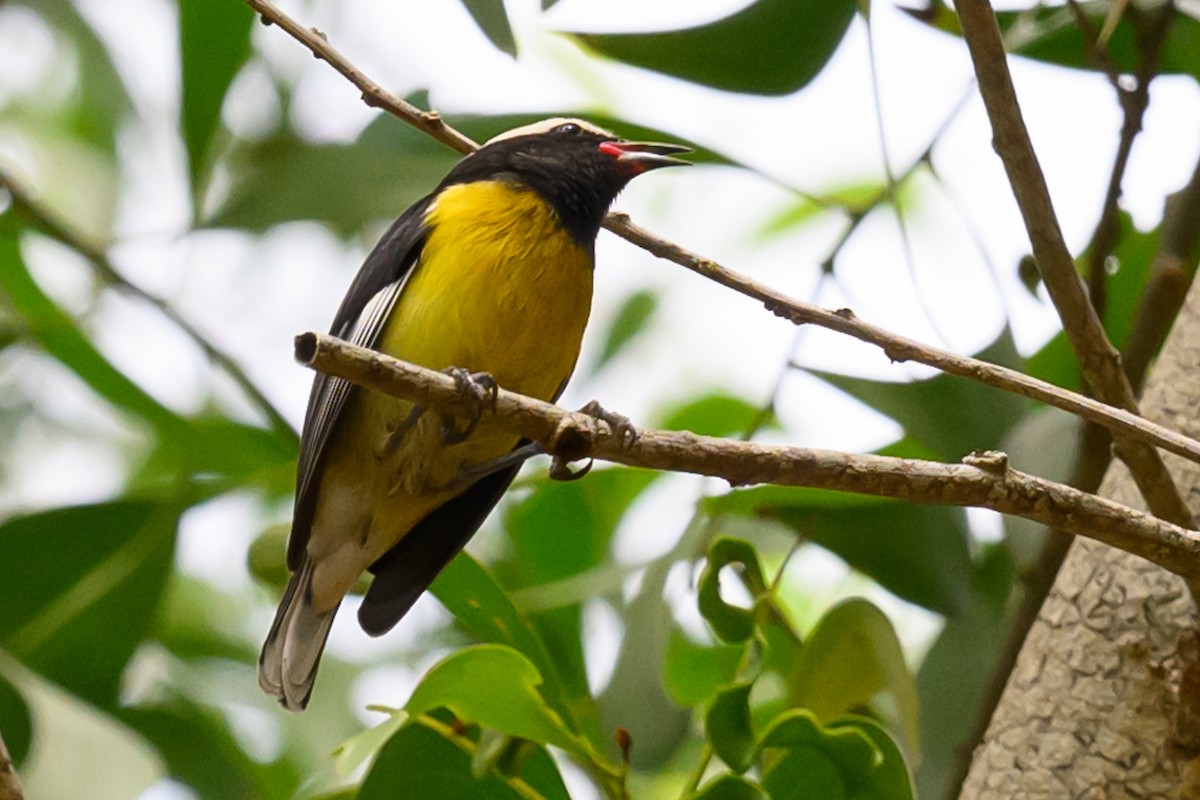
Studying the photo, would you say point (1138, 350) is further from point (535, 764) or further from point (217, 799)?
point (217, 799)

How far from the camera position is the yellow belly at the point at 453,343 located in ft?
7.71

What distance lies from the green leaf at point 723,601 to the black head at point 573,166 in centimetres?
89

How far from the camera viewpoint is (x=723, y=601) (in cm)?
188

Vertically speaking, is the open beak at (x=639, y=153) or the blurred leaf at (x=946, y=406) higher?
the open beak at (x=639, y=153)

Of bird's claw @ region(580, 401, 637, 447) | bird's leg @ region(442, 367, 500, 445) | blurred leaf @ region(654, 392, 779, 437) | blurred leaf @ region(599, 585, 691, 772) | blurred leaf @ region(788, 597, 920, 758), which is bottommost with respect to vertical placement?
blurred leaf @ region(599, 585, 691, 772)

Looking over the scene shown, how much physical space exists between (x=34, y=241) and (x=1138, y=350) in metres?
2.65

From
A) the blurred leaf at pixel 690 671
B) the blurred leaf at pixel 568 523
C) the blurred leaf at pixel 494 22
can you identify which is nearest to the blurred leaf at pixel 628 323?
the blurred leaf at pixel 568 523

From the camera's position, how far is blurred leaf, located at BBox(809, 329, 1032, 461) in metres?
2.36

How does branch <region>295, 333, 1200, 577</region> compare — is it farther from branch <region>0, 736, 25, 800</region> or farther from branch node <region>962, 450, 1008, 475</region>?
branch <region>0, 736, 25, 800</region>

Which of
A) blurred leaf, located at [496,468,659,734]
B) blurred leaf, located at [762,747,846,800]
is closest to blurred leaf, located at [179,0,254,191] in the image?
blurred leaf, located at [496,468,659,734]

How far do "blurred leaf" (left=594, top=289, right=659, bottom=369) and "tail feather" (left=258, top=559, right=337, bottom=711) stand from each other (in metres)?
1.13

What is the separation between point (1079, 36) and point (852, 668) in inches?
51.7

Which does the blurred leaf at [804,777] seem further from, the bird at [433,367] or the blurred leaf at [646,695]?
the bird at [433,367]

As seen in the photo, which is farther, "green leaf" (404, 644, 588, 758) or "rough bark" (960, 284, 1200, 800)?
"rough bark" (960, 284, 1200, 800)
